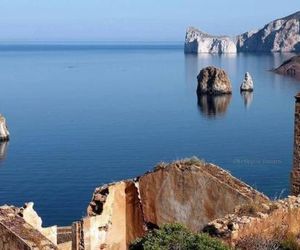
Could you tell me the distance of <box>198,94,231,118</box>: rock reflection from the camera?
89.2 metres

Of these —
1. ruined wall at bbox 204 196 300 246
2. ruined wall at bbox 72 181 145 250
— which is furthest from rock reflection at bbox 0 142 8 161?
ruined wall at bbox 204 196 300 246

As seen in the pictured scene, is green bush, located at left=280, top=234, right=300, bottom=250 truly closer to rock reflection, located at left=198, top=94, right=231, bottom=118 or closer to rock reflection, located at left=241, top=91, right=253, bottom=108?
rock reflection, located at left=198, top=94, right=231, bottom=118

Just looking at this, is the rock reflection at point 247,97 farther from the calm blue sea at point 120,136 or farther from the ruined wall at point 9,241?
the ruined wall at point 9,241

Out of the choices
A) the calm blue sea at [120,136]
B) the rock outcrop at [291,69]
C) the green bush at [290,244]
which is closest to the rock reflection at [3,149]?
the calm blue sea at [120,136]

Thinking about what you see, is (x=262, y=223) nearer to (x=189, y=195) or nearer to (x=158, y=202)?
(x=189, y=195)

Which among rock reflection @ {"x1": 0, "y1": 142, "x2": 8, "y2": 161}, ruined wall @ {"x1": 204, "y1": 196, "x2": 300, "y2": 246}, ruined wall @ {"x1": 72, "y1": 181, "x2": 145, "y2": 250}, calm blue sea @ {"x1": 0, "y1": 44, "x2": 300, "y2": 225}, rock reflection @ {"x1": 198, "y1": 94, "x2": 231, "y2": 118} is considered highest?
ruined wall @ {"x1": 204, "y1": 196, "x2": 300, "y2": 246}

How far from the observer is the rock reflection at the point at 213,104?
89200mm

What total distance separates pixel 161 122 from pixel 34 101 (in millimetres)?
26021

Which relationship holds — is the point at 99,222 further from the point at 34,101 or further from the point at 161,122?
the point at 34,101

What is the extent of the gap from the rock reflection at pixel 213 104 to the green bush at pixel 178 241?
74836 millimetres

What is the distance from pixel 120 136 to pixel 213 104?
3794 cm

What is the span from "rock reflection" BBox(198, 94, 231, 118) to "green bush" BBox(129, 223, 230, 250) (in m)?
74.8

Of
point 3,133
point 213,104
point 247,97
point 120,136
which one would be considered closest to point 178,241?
point 120,136

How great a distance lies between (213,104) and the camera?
10150 centimetres
